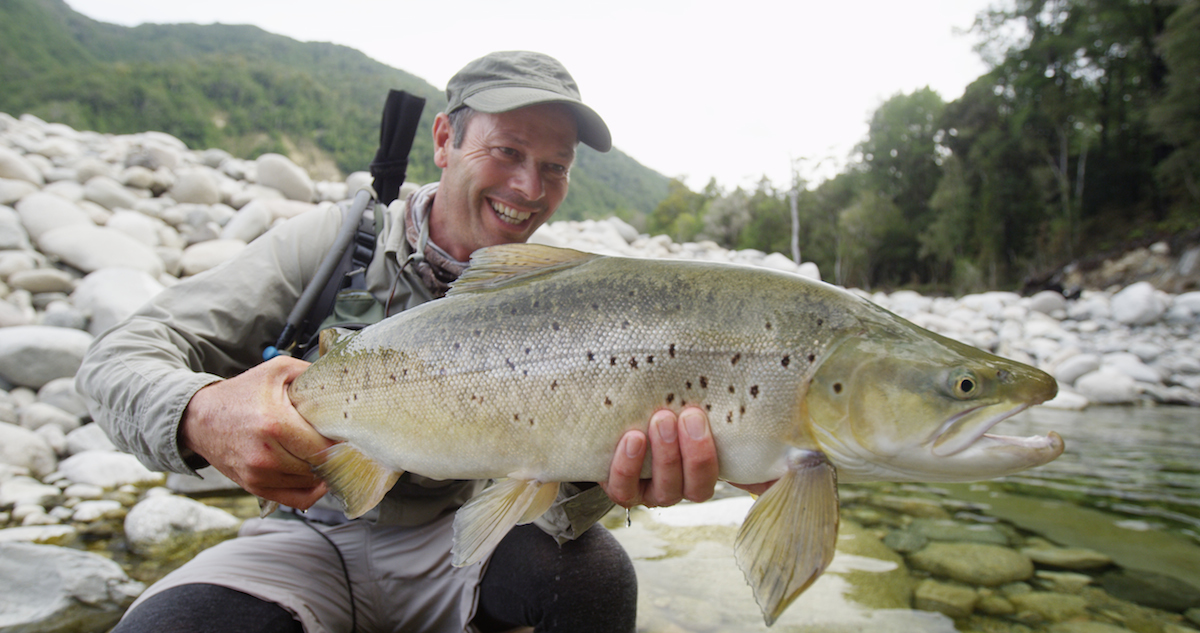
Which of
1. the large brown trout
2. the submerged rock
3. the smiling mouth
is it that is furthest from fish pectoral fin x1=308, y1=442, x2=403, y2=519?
the submerged rock

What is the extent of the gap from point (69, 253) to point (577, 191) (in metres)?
89.2

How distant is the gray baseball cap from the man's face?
85mm

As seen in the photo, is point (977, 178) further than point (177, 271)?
Yes

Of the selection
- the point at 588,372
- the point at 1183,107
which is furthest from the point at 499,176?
the point at 1183,107

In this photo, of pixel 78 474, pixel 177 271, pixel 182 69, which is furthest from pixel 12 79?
pixel 78 474

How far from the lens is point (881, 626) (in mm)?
3236

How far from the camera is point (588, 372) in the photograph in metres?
1.66

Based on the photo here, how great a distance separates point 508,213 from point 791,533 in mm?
1777

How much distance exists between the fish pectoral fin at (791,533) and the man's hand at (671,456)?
0.61 ft

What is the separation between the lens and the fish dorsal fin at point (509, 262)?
1.89 meters

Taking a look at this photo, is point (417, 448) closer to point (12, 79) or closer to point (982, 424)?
point (982, 424)

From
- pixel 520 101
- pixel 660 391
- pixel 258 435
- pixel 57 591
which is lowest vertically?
pixel 57 591

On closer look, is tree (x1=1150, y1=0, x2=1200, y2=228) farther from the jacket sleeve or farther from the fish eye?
the jacket sleeve

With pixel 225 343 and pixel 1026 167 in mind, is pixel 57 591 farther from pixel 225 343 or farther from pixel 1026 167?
pixel 1026 167
